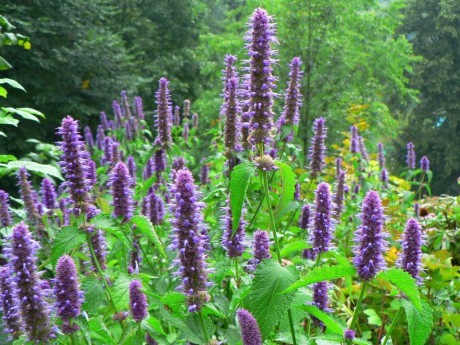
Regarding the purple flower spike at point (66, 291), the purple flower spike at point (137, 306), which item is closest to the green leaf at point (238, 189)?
the purple flower spike at point (137, 306)

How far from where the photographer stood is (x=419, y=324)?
1.88m

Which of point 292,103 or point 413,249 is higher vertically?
point 292,103

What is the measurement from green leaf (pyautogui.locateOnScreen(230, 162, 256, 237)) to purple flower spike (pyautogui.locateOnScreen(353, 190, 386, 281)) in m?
0.51

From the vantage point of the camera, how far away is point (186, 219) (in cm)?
185

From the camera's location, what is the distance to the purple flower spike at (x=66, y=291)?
6.13ft

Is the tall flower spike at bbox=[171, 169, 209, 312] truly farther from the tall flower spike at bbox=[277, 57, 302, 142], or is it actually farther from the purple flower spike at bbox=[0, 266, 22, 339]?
the tall flower spike at bbox=[277, 57, 302, 142]

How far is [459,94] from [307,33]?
898 centimetres

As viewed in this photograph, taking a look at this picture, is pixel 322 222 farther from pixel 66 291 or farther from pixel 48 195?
pixel 48 195

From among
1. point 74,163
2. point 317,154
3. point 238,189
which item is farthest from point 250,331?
point 317,154

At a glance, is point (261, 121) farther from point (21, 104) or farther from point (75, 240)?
point (21, 104)

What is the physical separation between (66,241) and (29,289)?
362 millimetres

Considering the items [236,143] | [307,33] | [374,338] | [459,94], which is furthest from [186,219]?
[459,94]

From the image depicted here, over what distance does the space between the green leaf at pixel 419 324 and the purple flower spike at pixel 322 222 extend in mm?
623

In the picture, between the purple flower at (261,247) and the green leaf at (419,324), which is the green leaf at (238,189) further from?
the green leaf at (419,324)
